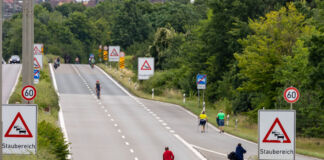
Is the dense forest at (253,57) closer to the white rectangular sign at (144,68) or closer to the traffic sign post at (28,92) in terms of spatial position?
the white rectangular sign at (144,68)

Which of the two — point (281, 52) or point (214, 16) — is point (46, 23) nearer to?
point (214, 16)

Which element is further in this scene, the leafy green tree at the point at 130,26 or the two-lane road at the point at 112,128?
the leafy green tree at the point at 130,26

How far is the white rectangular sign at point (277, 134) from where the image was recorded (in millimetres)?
14164

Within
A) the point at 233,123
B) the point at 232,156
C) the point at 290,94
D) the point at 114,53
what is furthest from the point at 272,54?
the point at 114,53

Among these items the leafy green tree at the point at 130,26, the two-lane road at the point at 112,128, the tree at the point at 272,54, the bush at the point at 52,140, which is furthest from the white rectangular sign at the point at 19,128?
the leafy green tree at the point at 130,26

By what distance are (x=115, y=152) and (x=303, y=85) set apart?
61.0ft

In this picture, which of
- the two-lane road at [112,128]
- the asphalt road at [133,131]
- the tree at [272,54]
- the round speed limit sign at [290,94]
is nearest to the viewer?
the round speed limit sign at [290,94]

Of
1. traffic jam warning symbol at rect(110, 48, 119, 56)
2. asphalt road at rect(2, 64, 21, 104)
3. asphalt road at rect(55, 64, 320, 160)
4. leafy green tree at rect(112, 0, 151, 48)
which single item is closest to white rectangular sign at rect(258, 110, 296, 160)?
asphalt road at rect(55, 64, 320, 160)

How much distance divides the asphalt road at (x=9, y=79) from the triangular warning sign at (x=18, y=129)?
34.4 meters

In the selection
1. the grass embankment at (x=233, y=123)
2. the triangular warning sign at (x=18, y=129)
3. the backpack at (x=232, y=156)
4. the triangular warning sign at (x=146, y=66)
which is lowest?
the grass embankment at (x=233, y=123)

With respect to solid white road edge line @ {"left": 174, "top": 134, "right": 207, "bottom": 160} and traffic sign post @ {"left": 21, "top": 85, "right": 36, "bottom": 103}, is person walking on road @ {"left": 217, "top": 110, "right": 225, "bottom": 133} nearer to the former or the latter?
solid white road edge line @ {"left": 174, "top": 134, "right": 207, "bottom": 160}

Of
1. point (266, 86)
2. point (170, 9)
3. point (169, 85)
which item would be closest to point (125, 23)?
point (170, 9)

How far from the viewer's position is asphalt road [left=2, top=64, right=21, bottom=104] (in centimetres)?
5203

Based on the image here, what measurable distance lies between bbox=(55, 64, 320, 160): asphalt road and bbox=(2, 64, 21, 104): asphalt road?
419 centimetres
